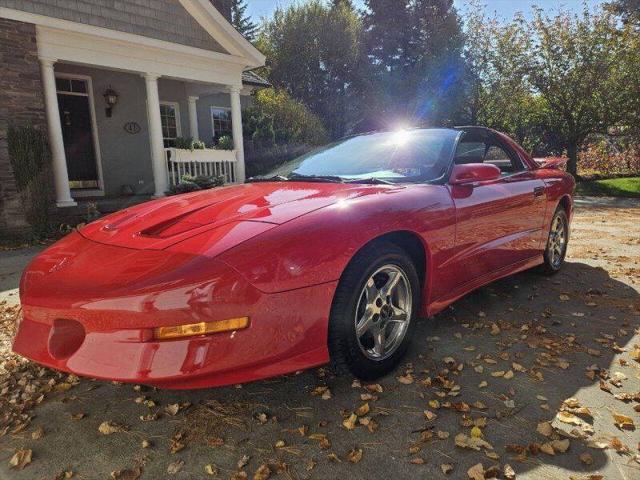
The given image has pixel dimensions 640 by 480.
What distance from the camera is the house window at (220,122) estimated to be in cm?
1307

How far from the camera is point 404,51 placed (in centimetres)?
3303

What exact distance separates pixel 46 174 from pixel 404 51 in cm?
3056

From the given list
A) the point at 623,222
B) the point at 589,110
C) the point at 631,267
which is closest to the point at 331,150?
the point at 631,267

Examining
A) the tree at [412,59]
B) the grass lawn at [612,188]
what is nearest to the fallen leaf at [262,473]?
the grass lawn at [612,188]

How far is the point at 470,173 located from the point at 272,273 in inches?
64.8

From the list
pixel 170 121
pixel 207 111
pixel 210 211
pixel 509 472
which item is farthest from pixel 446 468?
pixel 207 111

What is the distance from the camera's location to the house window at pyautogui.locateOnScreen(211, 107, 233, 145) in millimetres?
13070

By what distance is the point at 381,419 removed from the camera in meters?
2.09

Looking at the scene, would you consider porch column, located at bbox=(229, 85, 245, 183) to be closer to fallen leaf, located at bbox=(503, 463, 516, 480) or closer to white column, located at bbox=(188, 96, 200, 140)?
white column, located at bbox=(188, 96, 200, 140)

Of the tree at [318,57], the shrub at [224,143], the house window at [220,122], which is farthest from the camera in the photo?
the tree at [318,57]

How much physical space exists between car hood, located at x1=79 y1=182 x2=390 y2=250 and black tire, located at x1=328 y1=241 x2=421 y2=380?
13.5 inches

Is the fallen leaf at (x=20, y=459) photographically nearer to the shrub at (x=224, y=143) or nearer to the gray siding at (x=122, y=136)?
the gray siding at (x=122, y=136)

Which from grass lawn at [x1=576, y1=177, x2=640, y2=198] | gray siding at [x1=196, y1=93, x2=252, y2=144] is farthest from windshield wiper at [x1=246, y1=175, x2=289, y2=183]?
grass lawn at [x1=576, y1=177, x2=640, y2=198]

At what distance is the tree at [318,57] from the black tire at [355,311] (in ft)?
89.0
